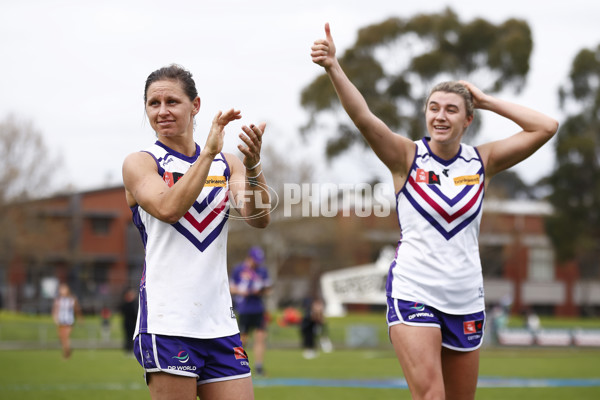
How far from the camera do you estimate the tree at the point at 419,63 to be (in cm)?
3931

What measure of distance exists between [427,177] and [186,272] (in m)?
1.92

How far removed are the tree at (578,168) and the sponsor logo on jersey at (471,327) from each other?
41.4 metres

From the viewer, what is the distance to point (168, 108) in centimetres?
437

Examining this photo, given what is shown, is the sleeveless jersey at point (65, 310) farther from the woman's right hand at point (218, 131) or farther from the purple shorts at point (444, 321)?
the woman's right hand at point (218, 131)

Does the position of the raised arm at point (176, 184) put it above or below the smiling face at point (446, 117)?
below

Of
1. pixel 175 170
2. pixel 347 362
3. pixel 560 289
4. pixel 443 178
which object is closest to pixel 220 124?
pixel 175 170

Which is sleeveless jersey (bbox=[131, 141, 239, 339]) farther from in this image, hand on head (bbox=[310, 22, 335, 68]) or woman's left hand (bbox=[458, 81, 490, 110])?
woman's left hand (bbox=[458, 81, 490, 110])

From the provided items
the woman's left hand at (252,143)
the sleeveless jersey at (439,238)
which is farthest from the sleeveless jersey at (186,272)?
the sleeveless jersey at (439,238)

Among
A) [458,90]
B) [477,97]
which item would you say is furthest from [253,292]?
[458,90]

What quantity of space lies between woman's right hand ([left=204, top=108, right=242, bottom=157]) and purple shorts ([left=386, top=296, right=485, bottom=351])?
1.82 metres

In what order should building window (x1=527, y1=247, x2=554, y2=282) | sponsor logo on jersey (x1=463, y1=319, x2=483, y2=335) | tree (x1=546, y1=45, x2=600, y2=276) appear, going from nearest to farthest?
sponsor logo on jersey (x1=463, y1=319, x2=483, y2=335) < tree (x1=546, y1=45, x2=600, y2=276) < building window (x1=527, y1=247, x2=554, y2=282)

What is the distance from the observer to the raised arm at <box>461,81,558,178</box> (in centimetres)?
573

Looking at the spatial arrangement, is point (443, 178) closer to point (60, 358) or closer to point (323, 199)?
point (60, 358)

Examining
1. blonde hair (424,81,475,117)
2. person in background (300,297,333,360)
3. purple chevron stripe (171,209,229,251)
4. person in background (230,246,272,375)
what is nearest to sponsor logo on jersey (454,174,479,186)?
blonde hair (424,81,475,117)
